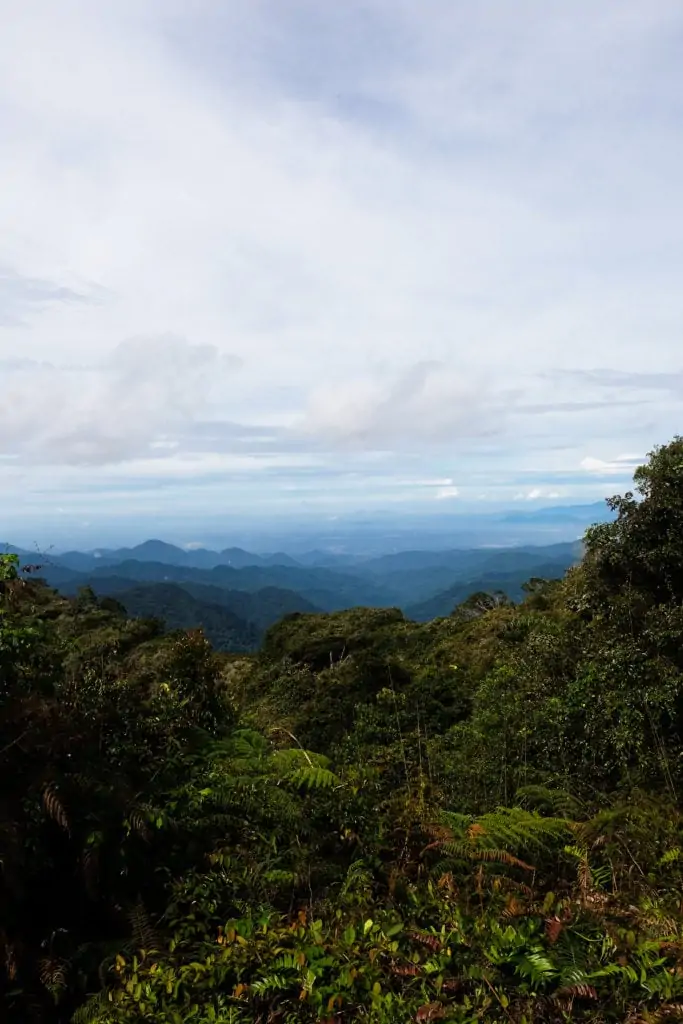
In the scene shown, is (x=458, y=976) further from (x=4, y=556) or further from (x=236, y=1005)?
(x=4, y=556)

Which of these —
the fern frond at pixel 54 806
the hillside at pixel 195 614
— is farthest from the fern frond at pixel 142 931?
the hillside at pixel 195 614

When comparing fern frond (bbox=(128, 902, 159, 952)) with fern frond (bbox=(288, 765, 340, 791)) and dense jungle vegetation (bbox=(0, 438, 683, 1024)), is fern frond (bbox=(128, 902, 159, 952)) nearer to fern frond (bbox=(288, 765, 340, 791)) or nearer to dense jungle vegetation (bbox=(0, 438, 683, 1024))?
dense jungle vegetation (bbox=(0, 438, 683, 1024))

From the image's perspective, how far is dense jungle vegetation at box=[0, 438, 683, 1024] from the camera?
3.11m

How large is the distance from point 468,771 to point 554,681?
7.87 feet

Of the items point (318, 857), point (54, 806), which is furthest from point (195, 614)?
point (54, 806)

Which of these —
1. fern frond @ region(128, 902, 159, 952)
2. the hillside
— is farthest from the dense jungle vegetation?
the hillside

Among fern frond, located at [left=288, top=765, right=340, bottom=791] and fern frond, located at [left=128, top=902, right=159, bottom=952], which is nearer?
fern frond, located at [left=128, top=902, right=159, bottom=952]

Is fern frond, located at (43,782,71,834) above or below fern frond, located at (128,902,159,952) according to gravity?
above

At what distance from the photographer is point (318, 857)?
4.54 metres

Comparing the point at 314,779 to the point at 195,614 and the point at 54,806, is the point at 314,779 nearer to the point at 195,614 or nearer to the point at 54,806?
the point at 54,806

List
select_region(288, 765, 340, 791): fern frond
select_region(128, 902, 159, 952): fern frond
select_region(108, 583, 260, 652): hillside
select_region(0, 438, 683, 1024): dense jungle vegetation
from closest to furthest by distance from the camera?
1. select_region(0, 438, 683, 1024): dense jungle vegetation
2. select_region(128, 902, 159, 952): fern frond
3. select_region(288, 765, 340, 791): fern frond
4. select_region(108, 583, 260, 652): hillside

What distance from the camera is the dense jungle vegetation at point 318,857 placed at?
3.11 metres

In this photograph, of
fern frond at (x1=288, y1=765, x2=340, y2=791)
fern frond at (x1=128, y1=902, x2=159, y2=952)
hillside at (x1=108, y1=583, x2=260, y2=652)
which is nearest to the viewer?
fern frond at (x1=128, y1=902, x2=159, y2=952)

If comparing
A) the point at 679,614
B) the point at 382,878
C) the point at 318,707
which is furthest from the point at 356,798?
the point at 318,707
